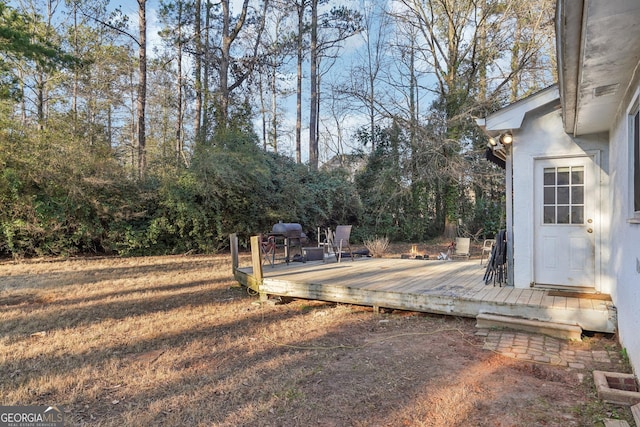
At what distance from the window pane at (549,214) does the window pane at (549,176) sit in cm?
32

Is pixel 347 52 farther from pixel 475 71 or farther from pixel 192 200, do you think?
pixel 192 200

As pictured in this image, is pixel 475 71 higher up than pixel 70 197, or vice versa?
pixel 475 71

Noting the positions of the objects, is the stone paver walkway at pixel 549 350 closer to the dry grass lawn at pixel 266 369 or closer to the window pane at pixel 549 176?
the dry grass lawn at pixel 266 369

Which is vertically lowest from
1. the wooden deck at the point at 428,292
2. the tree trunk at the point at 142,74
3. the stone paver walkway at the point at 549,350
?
the stone paver walkway at the point at 549,350

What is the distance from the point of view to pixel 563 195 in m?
4.54

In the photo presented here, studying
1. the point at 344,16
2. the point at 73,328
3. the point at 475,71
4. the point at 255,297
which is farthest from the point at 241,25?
the point at 73,328

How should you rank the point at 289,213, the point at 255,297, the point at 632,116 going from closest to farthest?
the point at 632,116 → the point at 255,297 → the point at 289,213

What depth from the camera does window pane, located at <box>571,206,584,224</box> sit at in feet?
14.6

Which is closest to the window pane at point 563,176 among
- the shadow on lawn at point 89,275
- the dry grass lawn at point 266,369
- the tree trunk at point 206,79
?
the dry grass lawn at point 266,369

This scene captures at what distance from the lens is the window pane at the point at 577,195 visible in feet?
14.6

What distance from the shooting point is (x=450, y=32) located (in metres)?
12.8

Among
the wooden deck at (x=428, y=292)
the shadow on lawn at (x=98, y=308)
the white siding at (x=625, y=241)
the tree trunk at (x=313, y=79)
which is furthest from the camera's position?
the tree trunk at (x=313, y=79)

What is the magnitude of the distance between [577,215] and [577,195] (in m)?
0.25

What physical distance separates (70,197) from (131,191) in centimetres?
150
